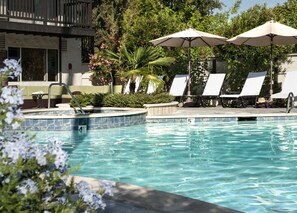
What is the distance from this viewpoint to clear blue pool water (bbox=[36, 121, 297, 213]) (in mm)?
5719

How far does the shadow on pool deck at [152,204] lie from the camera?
144 inches

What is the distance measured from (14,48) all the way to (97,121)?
9920mm

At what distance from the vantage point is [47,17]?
66.7 feet

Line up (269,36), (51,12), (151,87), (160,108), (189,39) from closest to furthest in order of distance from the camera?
(160,108) → (269,36) → (151,87) → (189,39) → (51,12)

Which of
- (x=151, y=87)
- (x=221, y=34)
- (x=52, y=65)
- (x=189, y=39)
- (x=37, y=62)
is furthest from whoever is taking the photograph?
(x=52, y=65)

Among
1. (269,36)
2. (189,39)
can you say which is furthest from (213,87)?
(269,36)

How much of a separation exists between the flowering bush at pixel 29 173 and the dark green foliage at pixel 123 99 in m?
12.1

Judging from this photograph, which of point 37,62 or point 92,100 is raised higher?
point 37,62

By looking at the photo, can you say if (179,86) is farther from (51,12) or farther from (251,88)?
(51,12)

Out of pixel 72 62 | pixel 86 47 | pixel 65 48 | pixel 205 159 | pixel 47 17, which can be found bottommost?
pixel 205 159

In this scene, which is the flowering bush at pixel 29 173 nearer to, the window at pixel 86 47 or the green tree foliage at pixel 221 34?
the green tree foliage at pixel 221 34

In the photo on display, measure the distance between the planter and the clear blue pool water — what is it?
1464 mm

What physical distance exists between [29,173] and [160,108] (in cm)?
1230

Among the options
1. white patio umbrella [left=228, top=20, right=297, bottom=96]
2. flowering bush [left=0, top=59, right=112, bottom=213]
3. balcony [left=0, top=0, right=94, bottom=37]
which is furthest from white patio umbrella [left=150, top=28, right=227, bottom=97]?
flowering bush [left=0, top=59, right=112, bottom=213]
